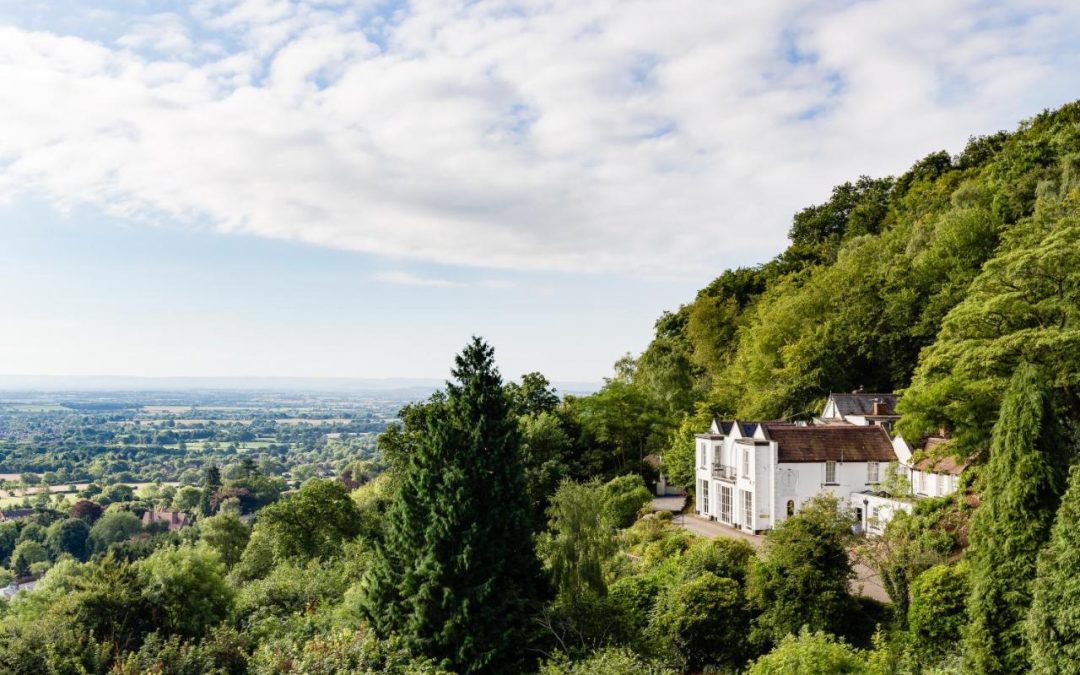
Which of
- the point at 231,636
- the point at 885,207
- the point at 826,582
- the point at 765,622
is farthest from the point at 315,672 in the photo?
the point at 885,207

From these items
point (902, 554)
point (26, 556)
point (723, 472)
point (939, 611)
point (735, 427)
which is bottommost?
point (26, 556)

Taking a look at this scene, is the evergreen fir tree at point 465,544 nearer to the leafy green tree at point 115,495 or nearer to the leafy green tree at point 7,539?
the leafy green tree at point 7,539

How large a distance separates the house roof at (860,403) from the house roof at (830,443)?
13.1ft

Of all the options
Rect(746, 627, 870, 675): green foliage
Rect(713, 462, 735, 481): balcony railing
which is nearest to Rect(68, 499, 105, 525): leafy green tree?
Rect(713, 462, 735, 481): balcony railing

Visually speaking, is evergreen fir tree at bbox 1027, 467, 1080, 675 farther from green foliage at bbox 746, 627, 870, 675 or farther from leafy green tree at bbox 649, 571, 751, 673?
leafy green tree at bbox 649, 571, 751, 673

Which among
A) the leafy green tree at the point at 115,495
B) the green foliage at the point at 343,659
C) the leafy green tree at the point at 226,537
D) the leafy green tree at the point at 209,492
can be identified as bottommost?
the leafy green tree at the point at 115,495

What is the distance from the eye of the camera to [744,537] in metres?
29.7

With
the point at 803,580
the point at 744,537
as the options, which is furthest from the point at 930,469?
the point at 803,580

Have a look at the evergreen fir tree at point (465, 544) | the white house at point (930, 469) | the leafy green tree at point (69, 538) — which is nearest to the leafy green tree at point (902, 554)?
the white house at point (930, 469)

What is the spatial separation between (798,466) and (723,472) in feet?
13.3

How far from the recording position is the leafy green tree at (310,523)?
32.8 metres

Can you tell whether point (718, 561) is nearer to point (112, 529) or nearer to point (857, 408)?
point (857, 408)

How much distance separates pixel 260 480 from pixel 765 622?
3006 inches

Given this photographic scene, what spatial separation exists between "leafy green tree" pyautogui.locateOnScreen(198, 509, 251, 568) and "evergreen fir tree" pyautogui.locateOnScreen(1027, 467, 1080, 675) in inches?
1512
